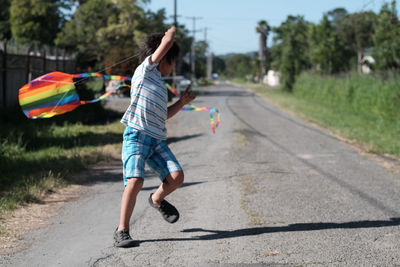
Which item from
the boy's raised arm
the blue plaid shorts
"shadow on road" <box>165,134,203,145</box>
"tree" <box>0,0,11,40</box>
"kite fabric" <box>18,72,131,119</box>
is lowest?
"shadow on road" <box>165,134,203,145</box>

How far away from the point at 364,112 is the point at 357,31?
37.8 meters

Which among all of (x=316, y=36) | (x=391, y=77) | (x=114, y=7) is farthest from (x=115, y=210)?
(x=316, y=36)

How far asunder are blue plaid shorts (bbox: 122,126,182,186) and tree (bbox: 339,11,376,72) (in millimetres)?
48610

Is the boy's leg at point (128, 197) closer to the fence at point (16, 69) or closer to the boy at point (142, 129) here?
the boy at point (142, 129)

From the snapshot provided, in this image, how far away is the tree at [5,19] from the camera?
37.6 meters

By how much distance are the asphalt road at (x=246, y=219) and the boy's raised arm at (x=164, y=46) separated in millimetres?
1507

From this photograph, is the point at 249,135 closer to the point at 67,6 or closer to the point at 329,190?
the point at 329,190

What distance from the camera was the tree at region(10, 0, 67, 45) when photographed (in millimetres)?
34500

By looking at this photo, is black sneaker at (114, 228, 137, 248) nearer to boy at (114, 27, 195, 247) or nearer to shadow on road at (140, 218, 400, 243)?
boy at (114, 27, 195, 247)

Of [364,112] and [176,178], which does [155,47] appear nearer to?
[176,178]

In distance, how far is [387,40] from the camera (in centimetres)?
2216

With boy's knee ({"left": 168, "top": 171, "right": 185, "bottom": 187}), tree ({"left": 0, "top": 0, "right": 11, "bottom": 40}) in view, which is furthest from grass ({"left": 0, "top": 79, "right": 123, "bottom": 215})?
tree ({"left": 0, "top": 0, "right": 11, "bottom": 40})

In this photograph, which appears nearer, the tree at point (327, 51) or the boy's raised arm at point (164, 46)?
the boy's raised arm at point (164, 46)

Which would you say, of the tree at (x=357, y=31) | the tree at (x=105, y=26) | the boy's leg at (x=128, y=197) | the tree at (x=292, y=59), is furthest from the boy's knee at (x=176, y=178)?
the tree at (x=357, y=31)
